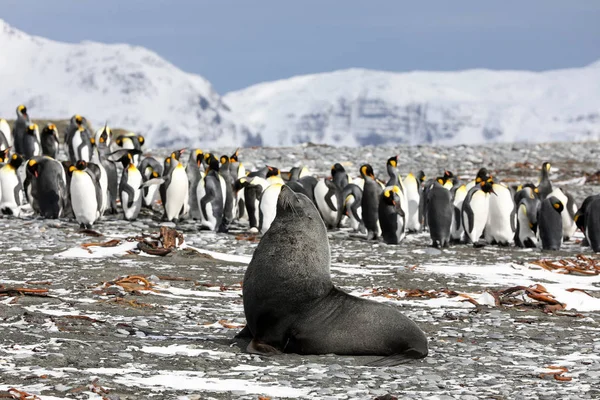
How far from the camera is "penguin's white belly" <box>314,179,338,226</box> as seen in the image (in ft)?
50.7

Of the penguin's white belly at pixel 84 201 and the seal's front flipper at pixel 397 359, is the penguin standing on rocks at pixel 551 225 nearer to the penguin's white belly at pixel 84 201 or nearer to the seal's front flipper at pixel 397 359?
the penguin's white belly at pixel 84 201

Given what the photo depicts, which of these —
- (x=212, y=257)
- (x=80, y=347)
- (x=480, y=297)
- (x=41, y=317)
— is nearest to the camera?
(x=80, y=347)

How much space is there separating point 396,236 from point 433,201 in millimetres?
761

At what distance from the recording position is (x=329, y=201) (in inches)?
607

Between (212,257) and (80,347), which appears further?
(212,257)

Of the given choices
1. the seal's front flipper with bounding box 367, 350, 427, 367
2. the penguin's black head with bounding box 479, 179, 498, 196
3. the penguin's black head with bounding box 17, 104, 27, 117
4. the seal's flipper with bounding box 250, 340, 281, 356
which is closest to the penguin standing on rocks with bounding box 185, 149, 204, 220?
the penguin's black head with bounding box 479, 179, 498, 196

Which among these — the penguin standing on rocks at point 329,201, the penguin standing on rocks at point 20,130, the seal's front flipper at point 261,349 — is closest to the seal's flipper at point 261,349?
the seal's front flipper at point 261,349

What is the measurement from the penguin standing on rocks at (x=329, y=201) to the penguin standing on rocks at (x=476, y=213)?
7.03 feet

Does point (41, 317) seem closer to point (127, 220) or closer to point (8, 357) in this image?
point (8, 357)

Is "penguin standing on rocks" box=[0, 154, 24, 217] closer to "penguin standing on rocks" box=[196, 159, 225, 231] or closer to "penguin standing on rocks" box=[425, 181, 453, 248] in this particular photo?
"penguin standing on rocks" box=[196, 159, 225, 231]

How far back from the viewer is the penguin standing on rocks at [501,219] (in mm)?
14703

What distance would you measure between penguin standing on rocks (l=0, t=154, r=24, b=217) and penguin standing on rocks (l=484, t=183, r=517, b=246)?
763 cm

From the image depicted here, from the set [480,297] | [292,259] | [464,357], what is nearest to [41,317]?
[292,259]

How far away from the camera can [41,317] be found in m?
6.00
